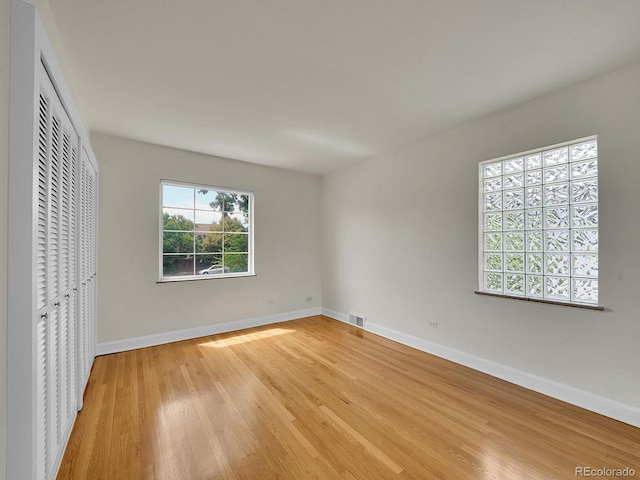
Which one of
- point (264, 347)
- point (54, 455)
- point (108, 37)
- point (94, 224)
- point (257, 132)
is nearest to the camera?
point (54, 455)

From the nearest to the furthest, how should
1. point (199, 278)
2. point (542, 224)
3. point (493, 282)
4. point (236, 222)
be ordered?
point (542, 224), point (493, 282), point (199, 278), point (236, 222)

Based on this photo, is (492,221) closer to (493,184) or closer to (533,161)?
(493,184)

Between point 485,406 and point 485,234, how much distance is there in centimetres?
167

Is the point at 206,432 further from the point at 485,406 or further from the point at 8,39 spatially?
the point at 8,39

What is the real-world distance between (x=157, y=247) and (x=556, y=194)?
14.8ft

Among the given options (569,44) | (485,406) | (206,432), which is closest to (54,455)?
(206,432)

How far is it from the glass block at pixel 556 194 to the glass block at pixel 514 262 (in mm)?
559

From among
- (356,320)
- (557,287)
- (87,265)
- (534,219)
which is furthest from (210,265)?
(557,287)

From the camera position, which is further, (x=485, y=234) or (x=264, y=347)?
(x=264, y=347)

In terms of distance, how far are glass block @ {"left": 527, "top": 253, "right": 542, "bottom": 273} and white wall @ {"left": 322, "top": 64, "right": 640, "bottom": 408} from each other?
34 cm

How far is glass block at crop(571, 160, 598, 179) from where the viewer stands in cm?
236

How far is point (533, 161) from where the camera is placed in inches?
108

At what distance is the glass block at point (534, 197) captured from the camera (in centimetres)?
269

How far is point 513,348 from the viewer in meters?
2.76
